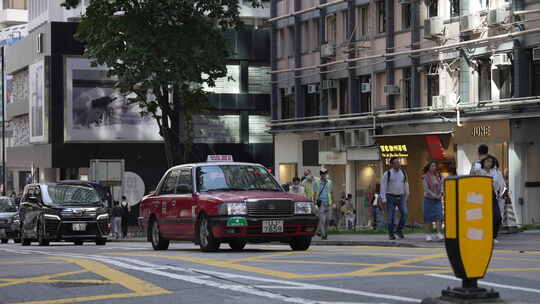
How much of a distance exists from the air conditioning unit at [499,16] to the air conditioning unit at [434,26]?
3.56 meters

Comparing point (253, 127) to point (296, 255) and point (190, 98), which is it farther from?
point (296, 255)

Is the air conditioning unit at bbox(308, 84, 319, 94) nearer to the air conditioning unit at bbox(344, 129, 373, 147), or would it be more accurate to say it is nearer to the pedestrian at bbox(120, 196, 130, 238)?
the air conditioning unit at bbox(344, 129, 373, 147)

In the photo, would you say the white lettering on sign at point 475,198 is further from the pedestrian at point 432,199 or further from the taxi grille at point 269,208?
the pedestrian at point 432,199

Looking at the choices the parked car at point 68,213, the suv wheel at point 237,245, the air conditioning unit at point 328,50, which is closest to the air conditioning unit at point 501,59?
the air conditioning unit at point 328,50

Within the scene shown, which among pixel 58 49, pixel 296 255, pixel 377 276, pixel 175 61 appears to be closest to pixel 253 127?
pixel 58 49

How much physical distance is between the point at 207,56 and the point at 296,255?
3009cm

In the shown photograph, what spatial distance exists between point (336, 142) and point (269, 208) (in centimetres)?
3559

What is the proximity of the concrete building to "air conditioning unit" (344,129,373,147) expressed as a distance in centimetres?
5

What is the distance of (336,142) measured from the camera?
56594 millimetres

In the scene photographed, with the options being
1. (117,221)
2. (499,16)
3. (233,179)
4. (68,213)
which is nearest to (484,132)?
(499,16)

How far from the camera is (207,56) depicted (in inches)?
1895

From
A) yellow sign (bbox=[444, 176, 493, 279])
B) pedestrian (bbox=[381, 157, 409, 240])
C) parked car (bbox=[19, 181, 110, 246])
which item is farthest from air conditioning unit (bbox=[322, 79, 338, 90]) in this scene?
yellow sign (bbox=[444, 176, 493, 279])

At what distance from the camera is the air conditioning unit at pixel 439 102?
4722 centimetres

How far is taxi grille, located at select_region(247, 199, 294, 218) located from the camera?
2108 cm
